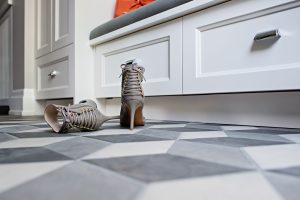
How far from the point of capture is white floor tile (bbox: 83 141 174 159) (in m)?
Result: 0.43

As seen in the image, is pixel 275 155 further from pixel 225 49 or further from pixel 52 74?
pixel 52 74

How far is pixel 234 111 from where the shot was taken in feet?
3.17

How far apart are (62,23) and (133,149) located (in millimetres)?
1394

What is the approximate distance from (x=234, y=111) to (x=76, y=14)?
1.09 m

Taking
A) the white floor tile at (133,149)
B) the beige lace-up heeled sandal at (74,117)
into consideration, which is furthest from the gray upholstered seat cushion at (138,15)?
the white floor tile at (133,149)

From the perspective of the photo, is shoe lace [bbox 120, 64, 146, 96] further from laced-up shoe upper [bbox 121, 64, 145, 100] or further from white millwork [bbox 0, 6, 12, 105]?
white millwork [bbox 0, 6, 12, 105]

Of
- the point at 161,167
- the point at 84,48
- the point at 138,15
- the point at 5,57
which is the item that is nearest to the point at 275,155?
the point at 161,167

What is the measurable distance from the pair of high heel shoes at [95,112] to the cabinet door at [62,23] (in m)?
0.82

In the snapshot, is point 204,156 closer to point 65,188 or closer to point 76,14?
point 65,188

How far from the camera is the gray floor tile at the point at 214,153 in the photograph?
370 millimetres

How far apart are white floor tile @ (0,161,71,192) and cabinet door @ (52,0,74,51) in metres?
1.27

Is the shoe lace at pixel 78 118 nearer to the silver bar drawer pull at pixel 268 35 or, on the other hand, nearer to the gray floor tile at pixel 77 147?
the gray floor tile at pixel 77 147

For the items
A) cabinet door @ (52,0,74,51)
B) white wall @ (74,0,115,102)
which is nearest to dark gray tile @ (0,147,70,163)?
white wall @ (74,0,115,102)

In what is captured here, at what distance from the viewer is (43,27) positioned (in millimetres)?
1850
